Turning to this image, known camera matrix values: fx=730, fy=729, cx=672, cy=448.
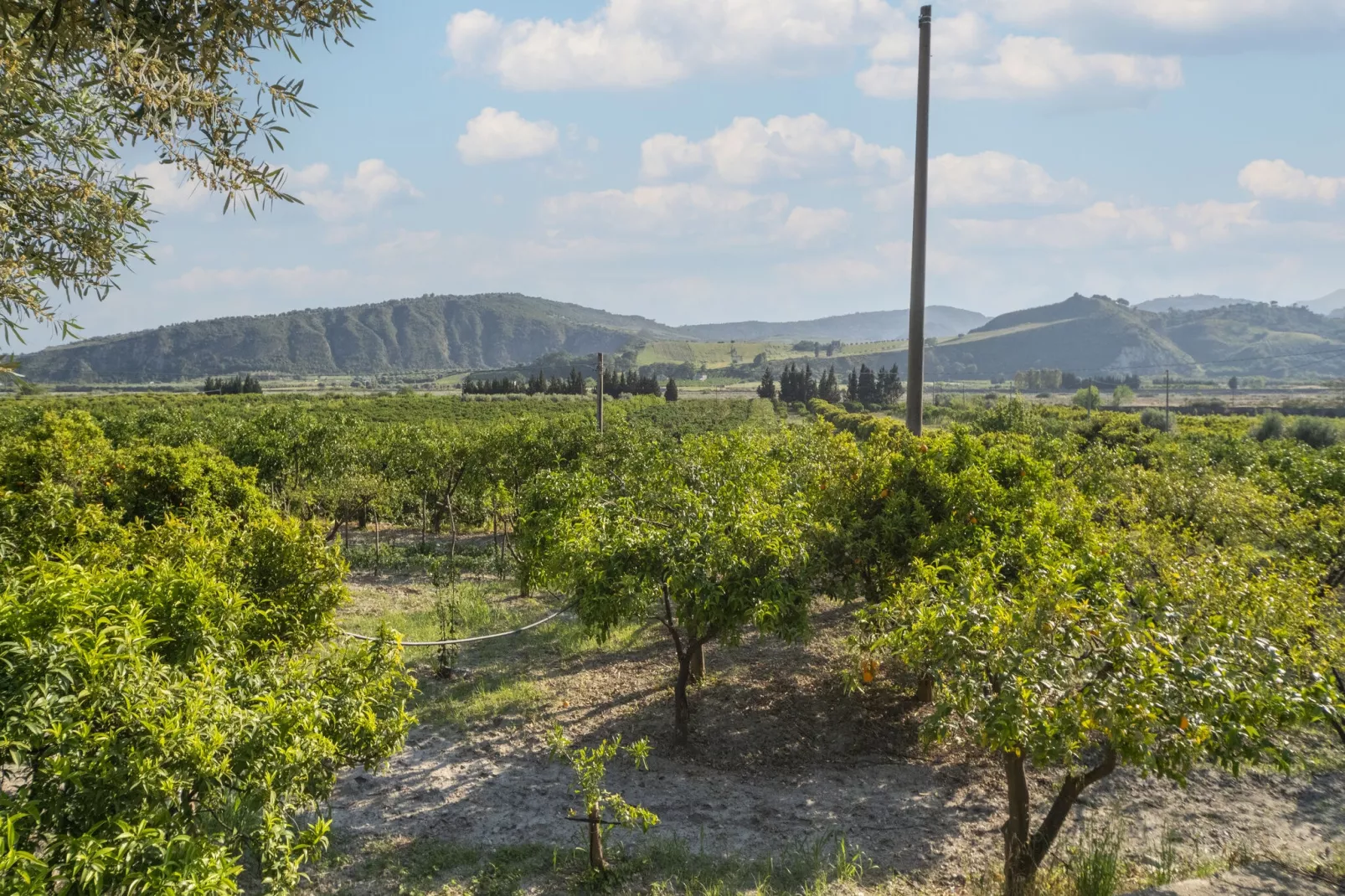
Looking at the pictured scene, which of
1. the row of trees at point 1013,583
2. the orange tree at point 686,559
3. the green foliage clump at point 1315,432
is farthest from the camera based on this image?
the green foliage clump at point 1315,432

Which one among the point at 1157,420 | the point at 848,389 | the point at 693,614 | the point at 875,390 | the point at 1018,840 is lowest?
the point at 1018,840

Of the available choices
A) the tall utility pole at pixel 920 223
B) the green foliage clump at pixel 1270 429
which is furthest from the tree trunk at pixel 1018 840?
the green foliage clump at pixel 1270 429

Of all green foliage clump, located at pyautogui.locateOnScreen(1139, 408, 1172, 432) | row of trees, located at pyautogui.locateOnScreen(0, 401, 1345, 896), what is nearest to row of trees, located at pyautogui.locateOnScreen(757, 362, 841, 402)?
green foliage clump, located at pyautogui.locateOnScreen(1139, 408, 1172, 432)

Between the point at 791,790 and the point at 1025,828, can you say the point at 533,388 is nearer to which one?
the point at 791,790

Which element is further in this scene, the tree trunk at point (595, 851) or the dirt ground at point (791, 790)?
the dirt ground at point (791, 790)

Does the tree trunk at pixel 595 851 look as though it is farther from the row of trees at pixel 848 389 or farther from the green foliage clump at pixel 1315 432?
the row of trees at pixel 848 389

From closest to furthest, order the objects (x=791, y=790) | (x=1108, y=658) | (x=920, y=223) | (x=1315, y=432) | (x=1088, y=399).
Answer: (x=1108, y=658) → (x=791, y=790) → (x=920, y=223) → (x=1315, y=432) → (x=1088, y=399)

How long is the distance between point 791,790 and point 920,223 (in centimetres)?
1260

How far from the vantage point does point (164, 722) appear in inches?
149

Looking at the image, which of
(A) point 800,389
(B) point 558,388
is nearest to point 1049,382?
(A) point 800,389

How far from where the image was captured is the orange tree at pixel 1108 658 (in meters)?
5.10

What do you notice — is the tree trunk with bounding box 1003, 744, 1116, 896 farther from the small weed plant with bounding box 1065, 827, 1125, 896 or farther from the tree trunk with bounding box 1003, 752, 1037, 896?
the small weed plant with bounding box 1065, 827, 1125, 896

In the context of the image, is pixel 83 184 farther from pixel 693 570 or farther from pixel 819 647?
pixel 819 647

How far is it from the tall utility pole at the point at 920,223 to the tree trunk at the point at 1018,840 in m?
10.0
